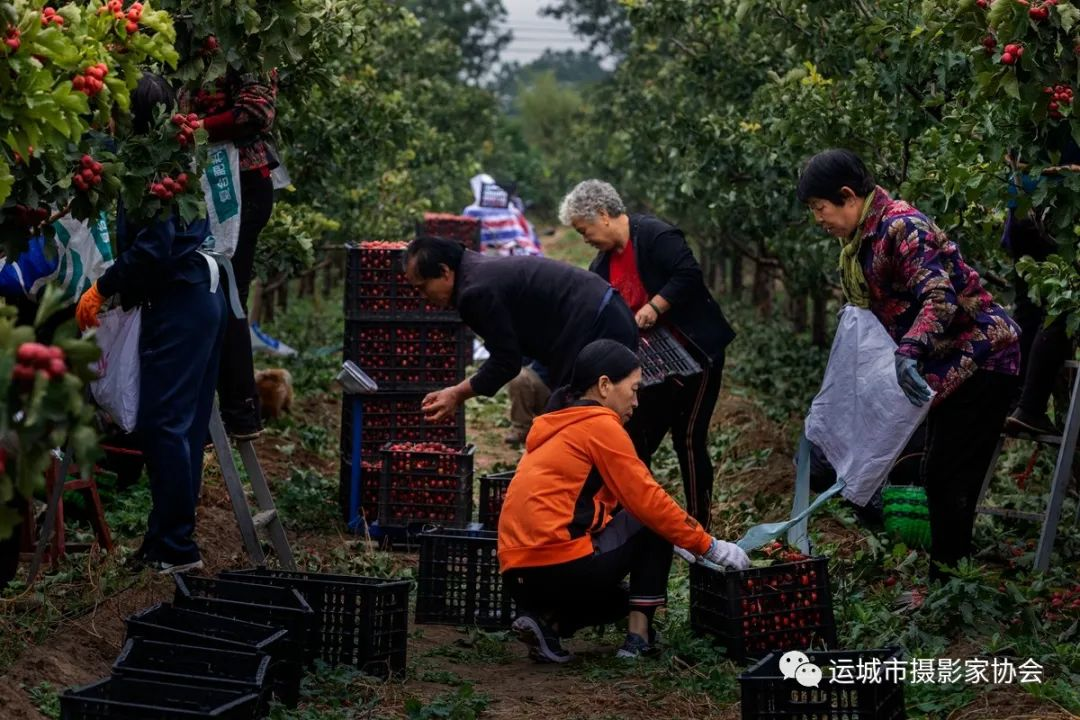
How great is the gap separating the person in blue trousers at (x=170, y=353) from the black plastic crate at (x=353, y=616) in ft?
2.47

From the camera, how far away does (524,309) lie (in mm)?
6781

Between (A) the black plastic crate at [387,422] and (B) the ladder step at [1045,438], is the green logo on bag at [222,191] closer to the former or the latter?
(A) the black plastic crate at [387,422]

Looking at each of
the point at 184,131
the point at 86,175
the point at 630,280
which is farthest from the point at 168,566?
the point at 630,280

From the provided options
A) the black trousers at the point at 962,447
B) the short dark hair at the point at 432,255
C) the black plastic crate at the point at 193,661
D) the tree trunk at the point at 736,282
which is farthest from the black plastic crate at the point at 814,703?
the tree trunk at the point at 736,282

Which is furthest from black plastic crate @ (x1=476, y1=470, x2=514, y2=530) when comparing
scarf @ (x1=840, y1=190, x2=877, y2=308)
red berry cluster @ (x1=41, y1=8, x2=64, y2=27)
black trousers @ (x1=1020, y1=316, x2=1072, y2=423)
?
red berry cluster @ (x1=41, y1=8, x2=64, y2=27)

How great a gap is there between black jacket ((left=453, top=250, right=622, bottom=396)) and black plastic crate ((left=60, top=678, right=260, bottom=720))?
2.47m

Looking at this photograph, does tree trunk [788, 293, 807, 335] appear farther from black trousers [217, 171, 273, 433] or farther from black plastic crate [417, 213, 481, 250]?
black trousers [217, 171, 273, 433]

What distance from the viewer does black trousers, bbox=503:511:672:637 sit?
5.89 metres

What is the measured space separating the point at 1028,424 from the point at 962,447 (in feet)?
4.93

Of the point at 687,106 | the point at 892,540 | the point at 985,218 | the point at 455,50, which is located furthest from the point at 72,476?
the point at 455,50

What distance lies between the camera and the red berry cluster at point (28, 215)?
16.1 ft

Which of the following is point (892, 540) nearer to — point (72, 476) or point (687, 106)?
point (72, 476)

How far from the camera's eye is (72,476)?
7.11 m

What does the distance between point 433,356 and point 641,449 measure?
1742 mm
